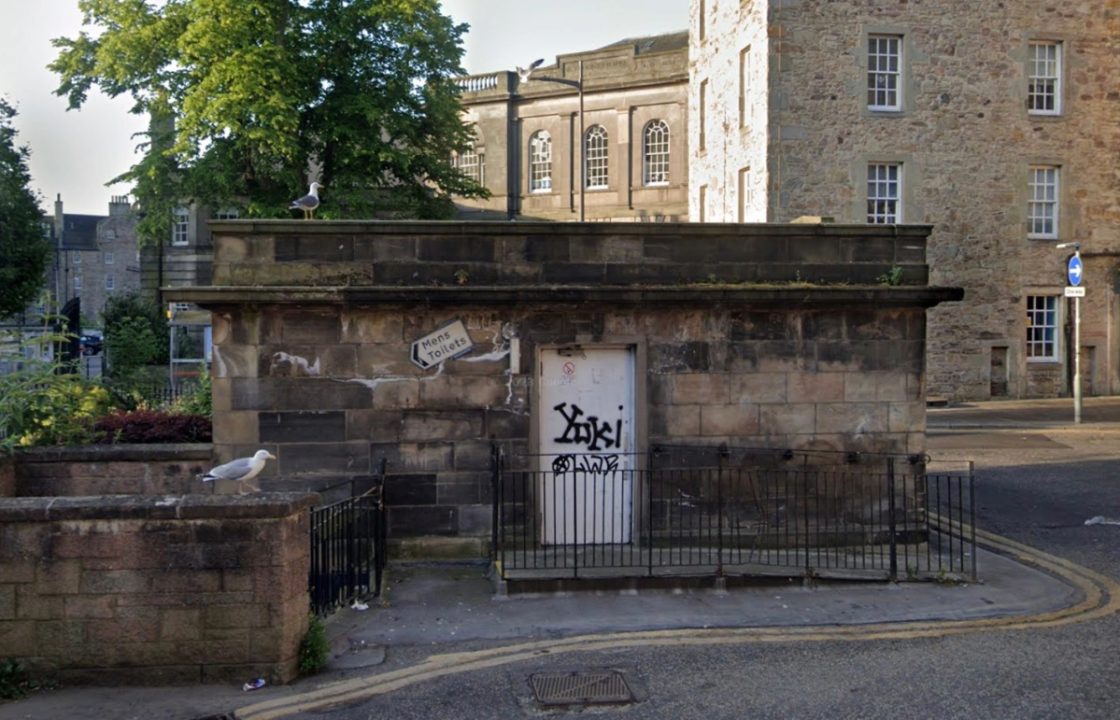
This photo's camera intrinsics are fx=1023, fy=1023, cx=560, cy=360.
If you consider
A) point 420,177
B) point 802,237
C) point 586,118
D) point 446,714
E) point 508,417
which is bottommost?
point 446,714

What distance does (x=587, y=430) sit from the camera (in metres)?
10.7

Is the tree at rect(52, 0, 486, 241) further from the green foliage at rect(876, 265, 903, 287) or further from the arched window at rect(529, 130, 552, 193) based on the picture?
the green foliage at rect(876, 265, 903, 287)

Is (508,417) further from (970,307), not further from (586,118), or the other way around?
(586,118)

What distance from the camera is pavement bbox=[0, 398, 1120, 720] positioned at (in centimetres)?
658

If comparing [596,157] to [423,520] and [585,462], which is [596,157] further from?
[423,520]

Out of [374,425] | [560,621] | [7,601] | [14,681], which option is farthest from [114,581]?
[374,425]

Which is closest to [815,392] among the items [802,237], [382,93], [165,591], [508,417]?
[802,237]

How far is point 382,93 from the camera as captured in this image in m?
29.7

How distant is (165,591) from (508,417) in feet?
14.4

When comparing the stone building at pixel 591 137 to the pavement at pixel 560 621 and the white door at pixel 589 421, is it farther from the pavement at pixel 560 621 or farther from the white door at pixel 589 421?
the pavement at pixel 560 621

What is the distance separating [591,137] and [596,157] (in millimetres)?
987

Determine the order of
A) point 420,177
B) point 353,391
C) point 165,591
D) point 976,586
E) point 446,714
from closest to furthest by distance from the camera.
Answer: point 446,714 → point 165,591 → point 976,586 → point 353,391 → point 420,177

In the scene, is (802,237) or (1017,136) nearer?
(802,237)

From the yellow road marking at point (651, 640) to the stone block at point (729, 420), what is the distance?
2891 mm
